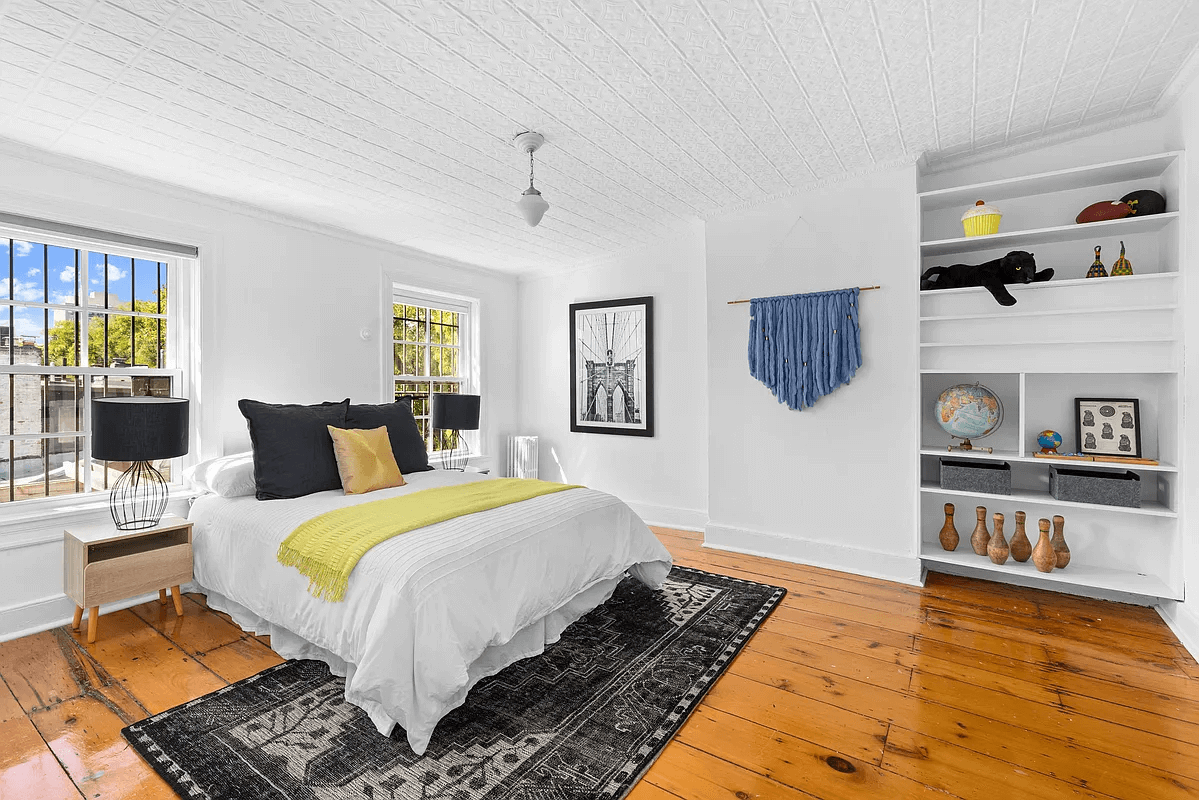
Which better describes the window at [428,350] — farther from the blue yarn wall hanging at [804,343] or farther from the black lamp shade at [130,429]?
the blue yarn wall hanging at [804,343]

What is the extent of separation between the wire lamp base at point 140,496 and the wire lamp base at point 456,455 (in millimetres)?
2082

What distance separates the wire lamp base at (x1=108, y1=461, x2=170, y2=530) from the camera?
313 cm

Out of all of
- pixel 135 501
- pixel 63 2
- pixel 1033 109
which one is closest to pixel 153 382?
pixel 135 501

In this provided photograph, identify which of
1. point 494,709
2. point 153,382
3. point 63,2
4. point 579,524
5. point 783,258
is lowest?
point 494,709

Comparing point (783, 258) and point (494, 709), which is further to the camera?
point (783, 258)

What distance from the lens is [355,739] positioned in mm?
1946

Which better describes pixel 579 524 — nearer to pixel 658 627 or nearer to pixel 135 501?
pixel 658 627

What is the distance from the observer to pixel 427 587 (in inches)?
78.7

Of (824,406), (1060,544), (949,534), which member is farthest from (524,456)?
(1060,544)

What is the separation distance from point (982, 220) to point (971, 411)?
1.07m

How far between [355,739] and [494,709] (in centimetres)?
48

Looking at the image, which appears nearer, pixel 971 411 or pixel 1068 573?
pixel 1068 573

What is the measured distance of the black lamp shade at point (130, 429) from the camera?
2.67 metres

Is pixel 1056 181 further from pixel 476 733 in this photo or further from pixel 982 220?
pixel 476 733
